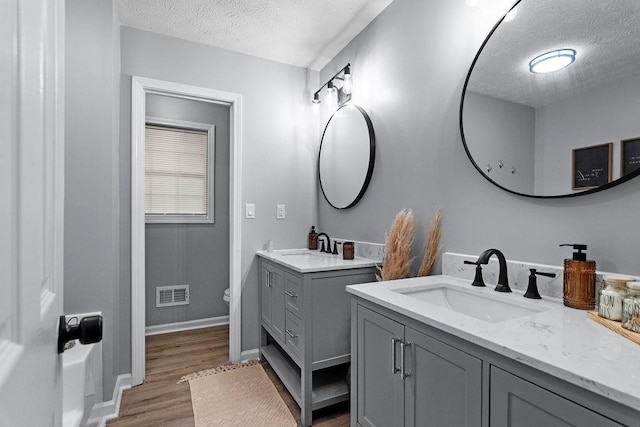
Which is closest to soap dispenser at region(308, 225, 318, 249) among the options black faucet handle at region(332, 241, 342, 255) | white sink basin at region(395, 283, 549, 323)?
black faucet handle at region(332, 241, 342, 255)

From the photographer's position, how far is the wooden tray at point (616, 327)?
0.75 m

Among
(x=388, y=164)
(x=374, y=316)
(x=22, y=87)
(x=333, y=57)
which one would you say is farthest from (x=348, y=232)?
(x=22, y=87)

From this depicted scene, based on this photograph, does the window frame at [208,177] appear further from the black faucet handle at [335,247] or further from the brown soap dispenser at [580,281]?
the brown soap dispenser at [580,281]

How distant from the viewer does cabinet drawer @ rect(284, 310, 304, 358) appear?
71.0 inches

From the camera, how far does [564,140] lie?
3.72 feet

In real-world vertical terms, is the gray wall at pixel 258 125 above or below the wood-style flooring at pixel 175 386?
above

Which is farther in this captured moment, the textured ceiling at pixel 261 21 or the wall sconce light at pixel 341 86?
the wall sconce light at pixel 341 86

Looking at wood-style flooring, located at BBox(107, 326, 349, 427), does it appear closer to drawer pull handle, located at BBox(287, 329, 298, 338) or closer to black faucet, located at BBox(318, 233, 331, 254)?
drawer pull handle, located at BBox(287, 329, 298, 338)

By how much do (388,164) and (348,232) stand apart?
25.4 inches

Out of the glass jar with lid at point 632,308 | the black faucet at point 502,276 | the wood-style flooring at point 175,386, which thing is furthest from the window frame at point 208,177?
the glass jar with lid at point 632,308

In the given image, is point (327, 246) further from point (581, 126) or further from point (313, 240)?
point (581, 126)

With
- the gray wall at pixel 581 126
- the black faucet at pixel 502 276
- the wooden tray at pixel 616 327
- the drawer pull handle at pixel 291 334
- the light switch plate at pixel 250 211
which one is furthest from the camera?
the light switch plate at pixel 250 211

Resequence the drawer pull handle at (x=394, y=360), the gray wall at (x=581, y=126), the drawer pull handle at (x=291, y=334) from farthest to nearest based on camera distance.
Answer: the drawer pull handle at (x=291, y=334) → the drawer pull handle at (x=394, y=360) → the gray wall at (x=581, y=126)

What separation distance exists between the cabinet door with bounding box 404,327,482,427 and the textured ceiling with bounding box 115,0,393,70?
6.66ft
